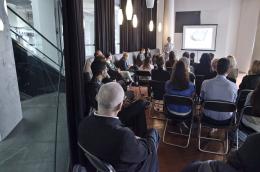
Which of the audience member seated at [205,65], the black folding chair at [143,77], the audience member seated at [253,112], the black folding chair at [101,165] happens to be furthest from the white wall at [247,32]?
the black folding chair at [101,165]

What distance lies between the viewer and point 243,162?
986 mm

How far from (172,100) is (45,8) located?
2142 millimetres

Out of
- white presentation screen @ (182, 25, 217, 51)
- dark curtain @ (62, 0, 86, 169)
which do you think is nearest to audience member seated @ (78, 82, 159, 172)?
dark curtain @ (62, 0, 86, 169)

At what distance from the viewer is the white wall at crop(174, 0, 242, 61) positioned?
834cm

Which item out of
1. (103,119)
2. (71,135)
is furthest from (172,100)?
(103,119)

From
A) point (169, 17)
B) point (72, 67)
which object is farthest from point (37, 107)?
point (169, 17)

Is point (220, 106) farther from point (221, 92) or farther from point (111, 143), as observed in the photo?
point (111, 143)

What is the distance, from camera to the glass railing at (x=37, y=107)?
83.5 inches

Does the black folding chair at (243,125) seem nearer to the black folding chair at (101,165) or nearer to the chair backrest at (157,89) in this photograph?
the chair backrest at (157,89)

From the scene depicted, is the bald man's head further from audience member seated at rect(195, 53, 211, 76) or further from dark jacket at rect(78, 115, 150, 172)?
audience member seated at rect(195, 53, 211, 76)

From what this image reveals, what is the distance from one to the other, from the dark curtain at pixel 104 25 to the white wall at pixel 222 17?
15.0ft

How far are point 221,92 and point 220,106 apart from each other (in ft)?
0.87

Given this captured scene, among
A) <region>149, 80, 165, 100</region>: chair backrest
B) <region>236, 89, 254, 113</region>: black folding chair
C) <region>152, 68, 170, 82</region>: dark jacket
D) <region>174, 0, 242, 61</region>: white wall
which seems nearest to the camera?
<region>236, 89, 254, 113</region>: black folding chair

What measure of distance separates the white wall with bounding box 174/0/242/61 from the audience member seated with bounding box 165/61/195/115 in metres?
6.74
